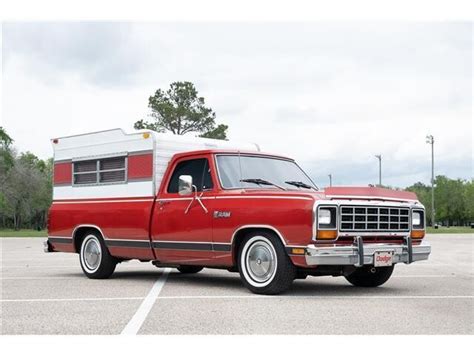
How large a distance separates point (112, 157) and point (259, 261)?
430 cm

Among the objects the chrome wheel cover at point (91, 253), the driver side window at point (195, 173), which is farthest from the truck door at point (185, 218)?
the chrome wheel cover at point (91, 253)

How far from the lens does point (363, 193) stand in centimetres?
1025

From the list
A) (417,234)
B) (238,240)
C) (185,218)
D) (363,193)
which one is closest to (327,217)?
(363,193)

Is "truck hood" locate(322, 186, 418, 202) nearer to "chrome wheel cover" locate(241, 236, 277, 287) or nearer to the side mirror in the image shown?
"chrome wheel cover" locate(241, 236, 277, 287)

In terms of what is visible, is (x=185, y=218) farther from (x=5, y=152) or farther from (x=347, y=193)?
(x=5, y=152)

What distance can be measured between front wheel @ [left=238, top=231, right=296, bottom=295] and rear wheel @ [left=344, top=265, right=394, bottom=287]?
1.88 metres

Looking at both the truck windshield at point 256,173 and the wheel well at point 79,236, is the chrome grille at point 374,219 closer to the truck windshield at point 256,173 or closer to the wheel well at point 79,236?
the truck windshield at point 256,173

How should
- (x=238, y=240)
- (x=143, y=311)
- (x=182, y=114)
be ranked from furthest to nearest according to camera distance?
(x=182, y=114) < (x=238, y=240) < (x=143, y=311)

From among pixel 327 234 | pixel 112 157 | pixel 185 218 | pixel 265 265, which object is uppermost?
pixel 112 157

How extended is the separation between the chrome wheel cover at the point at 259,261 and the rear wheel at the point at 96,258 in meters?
3.61

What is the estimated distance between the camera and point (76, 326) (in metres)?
7.50

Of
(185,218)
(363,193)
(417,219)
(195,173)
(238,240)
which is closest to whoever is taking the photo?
(363,193)
